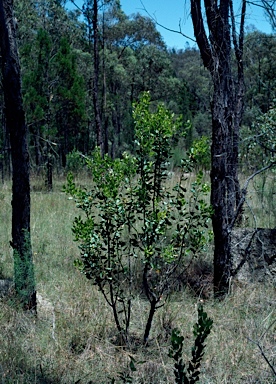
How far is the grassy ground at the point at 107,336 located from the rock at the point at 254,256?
Answer: 19 cm

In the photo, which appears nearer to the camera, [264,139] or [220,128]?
[220,128]

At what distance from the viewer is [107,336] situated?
143 inches

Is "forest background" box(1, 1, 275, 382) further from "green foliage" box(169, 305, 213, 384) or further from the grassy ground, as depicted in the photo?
"green foliage" box(169, 305, 213, 384)

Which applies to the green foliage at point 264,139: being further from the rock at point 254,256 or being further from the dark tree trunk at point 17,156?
the dark tree trunk at point 17,156

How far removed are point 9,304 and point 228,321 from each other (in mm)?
1960

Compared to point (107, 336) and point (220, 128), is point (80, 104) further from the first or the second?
point (107, 336)

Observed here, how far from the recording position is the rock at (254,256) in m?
4.98

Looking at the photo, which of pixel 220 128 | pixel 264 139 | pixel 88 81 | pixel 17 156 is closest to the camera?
pixel 17 156

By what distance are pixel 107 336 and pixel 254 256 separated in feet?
7.39

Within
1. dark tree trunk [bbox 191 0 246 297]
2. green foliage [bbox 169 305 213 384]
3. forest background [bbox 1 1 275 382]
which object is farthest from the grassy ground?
green foliage [bbox 169 305 213 384]

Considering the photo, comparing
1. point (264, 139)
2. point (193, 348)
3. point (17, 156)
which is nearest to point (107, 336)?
point (17, 156)

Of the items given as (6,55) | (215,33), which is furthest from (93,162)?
(215,33)

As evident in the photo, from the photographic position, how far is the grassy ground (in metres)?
3.07

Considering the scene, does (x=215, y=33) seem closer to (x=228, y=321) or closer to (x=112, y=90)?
(x=228, y=321)
